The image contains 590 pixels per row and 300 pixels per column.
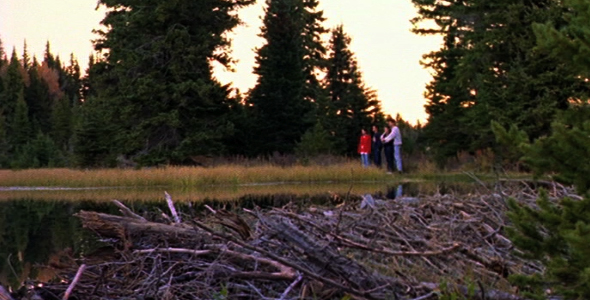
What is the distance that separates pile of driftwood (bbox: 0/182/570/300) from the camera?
4.25 metres

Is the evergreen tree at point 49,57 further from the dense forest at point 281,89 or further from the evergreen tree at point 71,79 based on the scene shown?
the dense forest at point 281,89

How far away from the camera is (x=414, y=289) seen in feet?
13.7

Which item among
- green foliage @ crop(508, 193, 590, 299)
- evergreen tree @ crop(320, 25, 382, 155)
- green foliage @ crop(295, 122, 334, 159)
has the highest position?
evergreen tree @ crop(320, 25, 382, 155)

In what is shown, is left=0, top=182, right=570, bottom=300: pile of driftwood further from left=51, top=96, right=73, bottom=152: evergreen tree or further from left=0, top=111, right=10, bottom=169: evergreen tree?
left=51, top=96, right=73, bottom=152: evergreen tree

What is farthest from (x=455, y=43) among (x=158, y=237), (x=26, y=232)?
(x=158, y=237)

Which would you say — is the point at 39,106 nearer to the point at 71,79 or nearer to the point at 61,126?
the point at 61,126

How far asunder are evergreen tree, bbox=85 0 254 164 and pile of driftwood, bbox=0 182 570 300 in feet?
104

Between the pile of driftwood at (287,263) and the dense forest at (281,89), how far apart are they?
2145 centimetres

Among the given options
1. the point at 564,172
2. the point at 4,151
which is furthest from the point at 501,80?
the point at 4,151

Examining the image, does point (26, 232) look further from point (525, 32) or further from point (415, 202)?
point (525, 32)

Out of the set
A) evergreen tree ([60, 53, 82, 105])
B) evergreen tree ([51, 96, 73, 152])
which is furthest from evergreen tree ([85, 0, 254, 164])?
evergreen tree ([60, 53, 82, 105])

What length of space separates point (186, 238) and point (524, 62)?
27.5 metres

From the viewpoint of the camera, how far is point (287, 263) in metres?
4.34

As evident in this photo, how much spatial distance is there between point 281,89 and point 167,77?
10.9 meters
